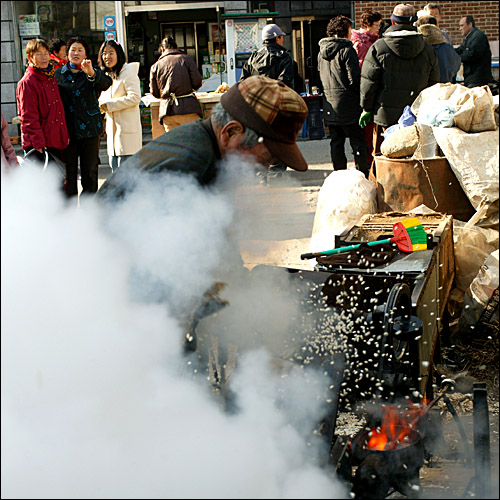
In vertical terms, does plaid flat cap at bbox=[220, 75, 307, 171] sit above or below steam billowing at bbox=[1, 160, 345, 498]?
above

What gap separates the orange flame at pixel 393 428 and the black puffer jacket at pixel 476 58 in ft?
22.1

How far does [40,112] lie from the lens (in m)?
5.64

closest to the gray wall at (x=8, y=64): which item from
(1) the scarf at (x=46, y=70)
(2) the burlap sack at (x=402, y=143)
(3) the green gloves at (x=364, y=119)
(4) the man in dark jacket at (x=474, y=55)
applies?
(1) the scarf at (x=46, y=70)

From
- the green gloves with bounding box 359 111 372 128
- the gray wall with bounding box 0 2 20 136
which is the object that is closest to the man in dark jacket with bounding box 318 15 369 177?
the green gloves with bounding box 359 111 372 128

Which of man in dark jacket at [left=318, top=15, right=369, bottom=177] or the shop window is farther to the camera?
the shop window

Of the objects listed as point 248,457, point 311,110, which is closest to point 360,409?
point 248,457

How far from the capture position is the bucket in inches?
190

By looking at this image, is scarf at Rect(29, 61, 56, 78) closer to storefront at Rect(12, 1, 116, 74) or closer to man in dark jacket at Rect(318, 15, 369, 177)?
man in dark jacket at Rect(318, 15, 369, 177)

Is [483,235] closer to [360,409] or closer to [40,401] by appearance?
[360,409]

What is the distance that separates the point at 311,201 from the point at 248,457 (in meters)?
4.95

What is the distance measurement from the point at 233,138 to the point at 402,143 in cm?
290

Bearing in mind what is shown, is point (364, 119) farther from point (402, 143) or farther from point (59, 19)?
point (59, 19)

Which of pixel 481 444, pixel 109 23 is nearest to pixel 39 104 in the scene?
pixel 481 444

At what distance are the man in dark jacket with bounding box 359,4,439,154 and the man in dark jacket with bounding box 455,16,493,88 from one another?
8.32 feet
